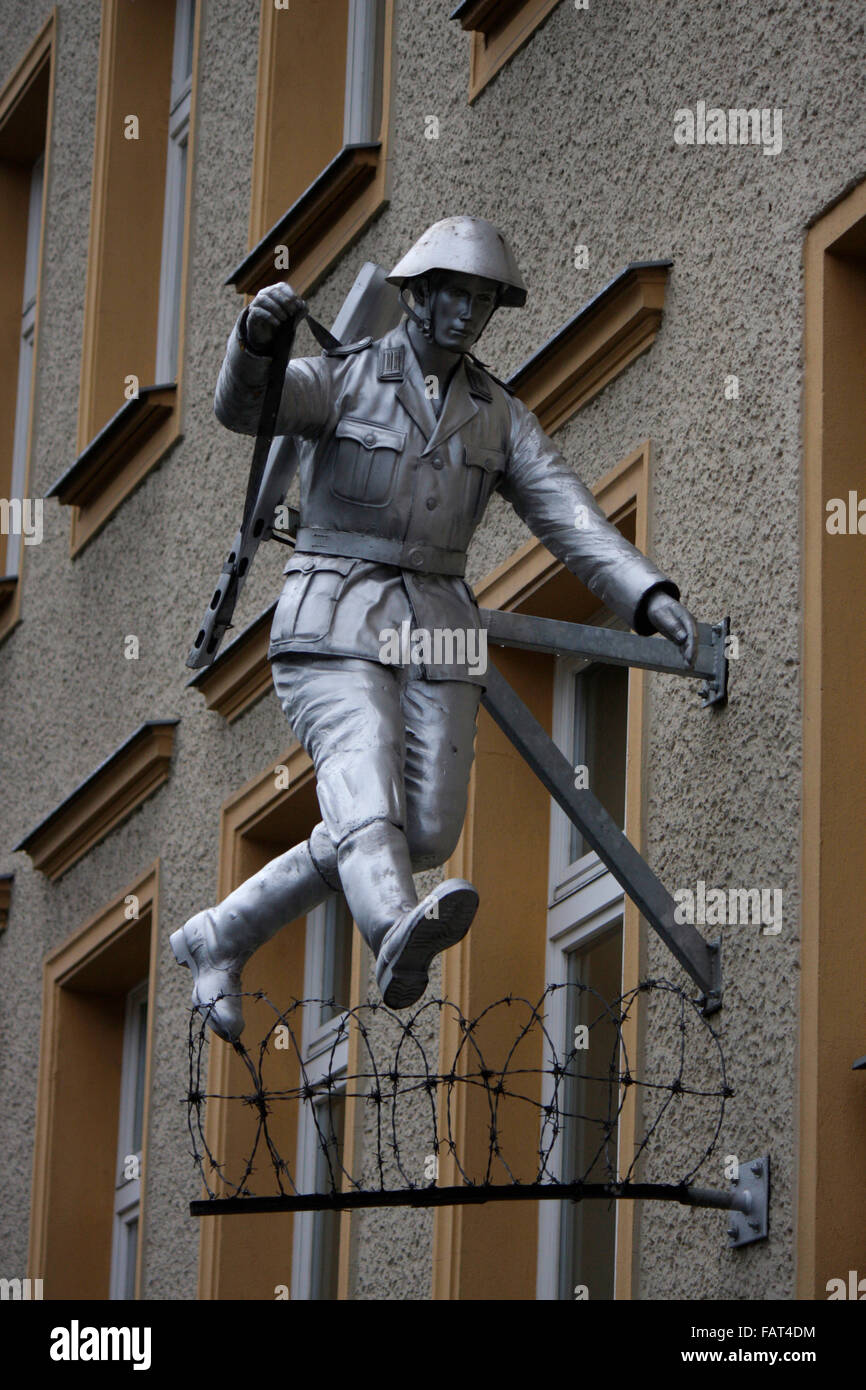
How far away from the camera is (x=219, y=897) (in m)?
11.1

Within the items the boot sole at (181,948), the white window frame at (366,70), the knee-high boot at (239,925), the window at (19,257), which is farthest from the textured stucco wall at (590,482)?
the window at (19,257)

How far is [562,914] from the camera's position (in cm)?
903

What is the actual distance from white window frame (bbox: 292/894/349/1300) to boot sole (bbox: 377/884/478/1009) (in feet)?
13.8

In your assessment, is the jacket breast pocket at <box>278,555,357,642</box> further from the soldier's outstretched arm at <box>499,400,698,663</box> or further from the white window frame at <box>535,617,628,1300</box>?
the white window frame at <box>535,617,628,1300</box>

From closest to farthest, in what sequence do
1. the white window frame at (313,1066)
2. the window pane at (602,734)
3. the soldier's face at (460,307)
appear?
the soldier's face at (460,307) → the window pane at (602,734) → the white window frame at (313,1066)

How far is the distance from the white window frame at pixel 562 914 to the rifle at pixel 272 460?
→ 179cm

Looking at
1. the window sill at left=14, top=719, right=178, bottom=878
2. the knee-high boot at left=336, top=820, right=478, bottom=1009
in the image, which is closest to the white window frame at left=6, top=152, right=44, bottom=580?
the window sill at left=14, top=719, right=178, bottom=878

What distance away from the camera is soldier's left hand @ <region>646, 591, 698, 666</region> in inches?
260

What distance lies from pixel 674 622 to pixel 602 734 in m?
2.42

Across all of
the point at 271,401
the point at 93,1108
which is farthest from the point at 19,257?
the point at 271,401

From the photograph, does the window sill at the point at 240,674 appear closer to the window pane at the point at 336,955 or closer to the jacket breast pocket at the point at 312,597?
the window pane at the point at 336,955

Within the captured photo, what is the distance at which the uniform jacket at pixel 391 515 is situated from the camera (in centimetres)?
673

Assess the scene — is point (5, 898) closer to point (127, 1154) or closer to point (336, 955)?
point (127, 1154)
